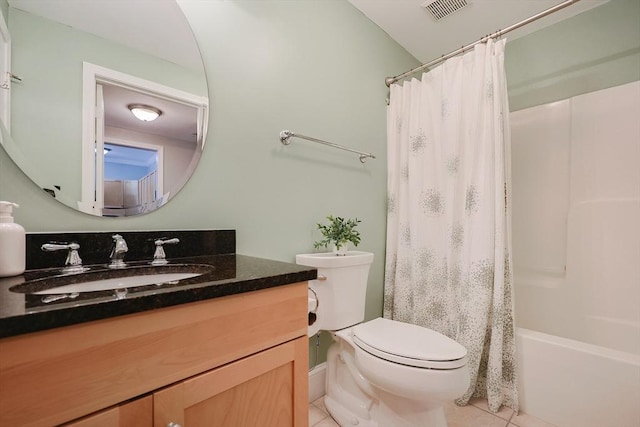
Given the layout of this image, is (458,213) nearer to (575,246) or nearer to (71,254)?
(575,246)

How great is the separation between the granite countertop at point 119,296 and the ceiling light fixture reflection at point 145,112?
52cm

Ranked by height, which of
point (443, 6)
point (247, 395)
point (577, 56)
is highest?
point (443, 6)

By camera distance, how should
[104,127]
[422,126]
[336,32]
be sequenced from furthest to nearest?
[422,126]
[336,32]
[104,127]

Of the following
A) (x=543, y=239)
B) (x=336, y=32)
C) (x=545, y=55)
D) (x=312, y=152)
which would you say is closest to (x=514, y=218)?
(x=543, y=239)

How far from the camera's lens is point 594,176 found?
1.78 meters

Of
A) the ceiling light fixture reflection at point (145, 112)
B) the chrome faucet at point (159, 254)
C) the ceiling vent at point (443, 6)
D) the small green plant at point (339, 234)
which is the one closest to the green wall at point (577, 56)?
the ceiling vent at point (443, 6)

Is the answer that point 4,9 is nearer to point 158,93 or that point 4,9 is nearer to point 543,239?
point 158,93

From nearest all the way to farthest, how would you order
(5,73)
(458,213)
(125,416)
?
(125,416) → (5,73) → (458,213)

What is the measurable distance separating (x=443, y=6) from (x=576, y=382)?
6.95 ft

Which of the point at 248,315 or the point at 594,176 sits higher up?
the point at 594,176

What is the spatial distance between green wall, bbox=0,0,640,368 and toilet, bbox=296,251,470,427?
0.73ft

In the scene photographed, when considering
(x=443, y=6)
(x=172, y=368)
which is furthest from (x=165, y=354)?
(x=443, y=6)

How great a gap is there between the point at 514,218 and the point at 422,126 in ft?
3.27

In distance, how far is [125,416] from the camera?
1.61ft
